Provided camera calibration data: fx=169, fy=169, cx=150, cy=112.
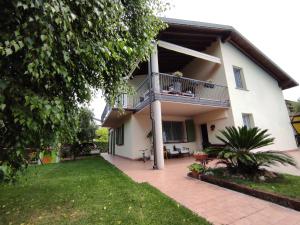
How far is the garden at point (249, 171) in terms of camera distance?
351 cm

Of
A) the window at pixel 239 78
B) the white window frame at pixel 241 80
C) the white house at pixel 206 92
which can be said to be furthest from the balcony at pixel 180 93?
the window at pixel 239 78

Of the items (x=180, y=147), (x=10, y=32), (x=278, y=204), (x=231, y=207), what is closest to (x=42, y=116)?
(x=10, y=32)

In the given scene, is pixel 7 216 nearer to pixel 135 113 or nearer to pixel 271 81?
pixel 135 113

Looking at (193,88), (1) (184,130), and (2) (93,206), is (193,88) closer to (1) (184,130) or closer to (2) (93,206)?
(1) (184,130)

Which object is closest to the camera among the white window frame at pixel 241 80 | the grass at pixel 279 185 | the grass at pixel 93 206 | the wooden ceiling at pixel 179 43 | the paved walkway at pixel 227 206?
the paved walkway at pixel 227 206

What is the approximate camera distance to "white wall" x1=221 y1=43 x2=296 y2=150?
32.6ft

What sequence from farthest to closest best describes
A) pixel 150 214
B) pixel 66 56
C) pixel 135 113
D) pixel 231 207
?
1. pixel 135 113
2. pixel 231 207
3. pixel 150 214
4. pixel 66 56

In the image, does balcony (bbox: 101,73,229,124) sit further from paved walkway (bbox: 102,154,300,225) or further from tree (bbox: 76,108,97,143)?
tree (bbox: 76,108,97,143)

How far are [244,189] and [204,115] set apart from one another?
7.77 metres

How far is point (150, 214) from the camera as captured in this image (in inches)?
111

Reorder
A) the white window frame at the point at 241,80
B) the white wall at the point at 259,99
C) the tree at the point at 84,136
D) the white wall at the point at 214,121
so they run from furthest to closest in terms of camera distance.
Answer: the tree at the point at 84,136
the white window frame at the point at 241,80
the white wall at the point at 259,99
the white wall at the point at 214,121

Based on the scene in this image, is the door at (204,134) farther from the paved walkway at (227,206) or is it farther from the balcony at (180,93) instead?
the paved walkway at (227,206)

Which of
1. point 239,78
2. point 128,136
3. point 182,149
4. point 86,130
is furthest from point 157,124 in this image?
point 86,130

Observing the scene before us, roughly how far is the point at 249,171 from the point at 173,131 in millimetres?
6965
